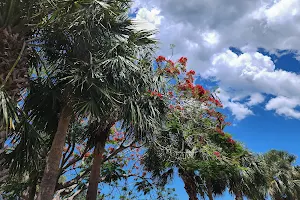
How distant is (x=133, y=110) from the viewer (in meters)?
8.04

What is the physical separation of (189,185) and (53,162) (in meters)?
6.99

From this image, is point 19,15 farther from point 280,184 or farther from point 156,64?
point 280,184

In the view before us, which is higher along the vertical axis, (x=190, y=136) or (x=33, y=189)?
(x=190, y=136)

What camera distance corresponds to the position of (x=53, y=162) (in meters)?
7.33

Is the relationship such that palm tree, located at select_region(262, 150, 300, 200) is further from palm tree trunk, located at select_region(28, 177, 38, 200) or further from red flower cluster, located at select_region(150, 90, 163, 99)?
palm tree trunk, located at select_region(28, 177, 38, 200)

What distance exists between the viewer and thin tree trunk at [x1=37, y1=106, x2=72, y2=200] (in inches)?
281

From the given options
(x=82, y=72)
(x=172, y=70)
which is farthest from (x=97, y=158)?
(x=172, y=70)

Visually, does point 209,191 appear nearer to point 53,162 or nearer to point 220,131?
point 220,131

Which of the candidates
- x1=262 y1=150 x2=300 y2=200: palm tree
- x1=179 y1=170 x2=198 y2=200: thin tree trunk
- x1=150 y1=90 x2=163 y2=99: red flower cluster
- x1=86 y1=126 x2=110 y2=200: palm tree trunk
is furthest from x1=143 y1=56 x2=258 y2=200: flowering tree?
x1=262 y1=150 x2=300 y2=200: palm tree

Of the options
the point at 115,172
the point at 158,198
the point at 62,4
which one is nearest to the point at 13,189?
the point at 115,172

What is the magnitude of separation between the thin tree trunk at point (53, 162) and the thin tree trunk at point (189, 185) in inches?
254

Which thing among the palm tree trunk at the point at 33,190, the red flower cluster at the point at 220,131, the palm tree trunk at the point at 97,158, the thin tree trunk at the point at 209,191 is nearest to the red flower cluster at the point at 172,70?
the palm tree trunk at the point at 97,158

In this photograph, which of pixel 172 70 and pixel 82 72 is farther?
pixel 172 70

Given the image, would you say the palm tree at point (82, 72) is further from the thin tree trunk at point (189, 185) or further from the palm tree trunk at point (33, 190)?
the thin tree trunk at point (189, 185)
